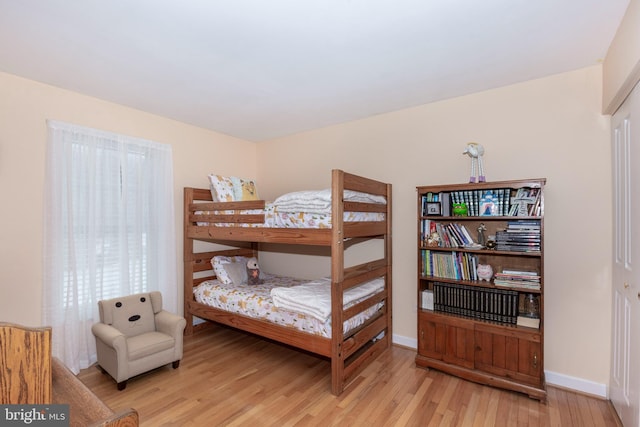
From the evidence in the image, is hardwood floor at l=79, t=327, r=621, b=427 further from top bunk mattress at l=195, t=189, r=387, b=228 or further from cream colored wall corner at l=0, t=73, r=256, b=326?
top bunk mattress at l=195, t=189, r=387, b=228

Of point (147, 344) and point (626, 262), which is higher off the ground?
point (626, 262)

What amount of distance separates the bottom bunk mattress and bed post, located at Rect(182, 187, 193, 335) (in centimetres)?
11

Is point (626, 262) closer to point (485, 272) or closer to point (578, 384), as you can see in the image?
point (485, 272)

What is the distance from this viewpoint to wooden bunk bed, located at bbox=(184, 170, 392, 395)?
7.65 ft

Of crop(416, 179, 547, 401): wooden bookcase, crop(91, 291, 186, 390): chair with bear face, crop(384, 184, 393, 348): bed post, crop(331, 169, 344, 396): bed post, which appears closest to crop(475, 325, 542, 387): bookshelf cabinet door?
crop(416, 179, 547, 401): wooden bookcase

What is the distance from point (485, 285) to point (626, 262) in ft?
2.75

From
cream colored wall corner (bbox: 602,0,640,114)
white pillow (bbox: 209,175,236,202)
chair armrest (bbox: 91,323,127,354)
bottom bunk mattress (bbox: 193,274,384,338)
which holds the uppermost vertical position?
cream colored wall corner (bbox: 602,0,640,114)

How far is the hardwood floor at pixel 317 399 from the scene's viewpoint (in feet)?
6.64

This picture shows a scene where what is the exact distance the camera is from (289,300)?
2568 millimetres

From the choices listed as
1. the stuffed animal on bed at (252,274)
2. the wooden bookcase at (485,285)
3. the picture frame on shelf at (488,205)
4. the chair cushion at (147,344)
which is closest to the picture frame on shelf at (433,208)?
the wooden bookcase at (485,285)

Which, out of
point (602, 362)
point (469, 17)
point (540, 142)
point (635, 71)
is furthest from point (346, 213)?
point (602, 362)

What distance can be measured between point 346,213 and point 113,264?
2.28 metres

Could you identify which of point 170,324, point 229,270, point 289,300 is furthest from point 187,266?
point 289,300

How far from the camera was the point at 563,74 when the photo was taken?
94.1 inches
